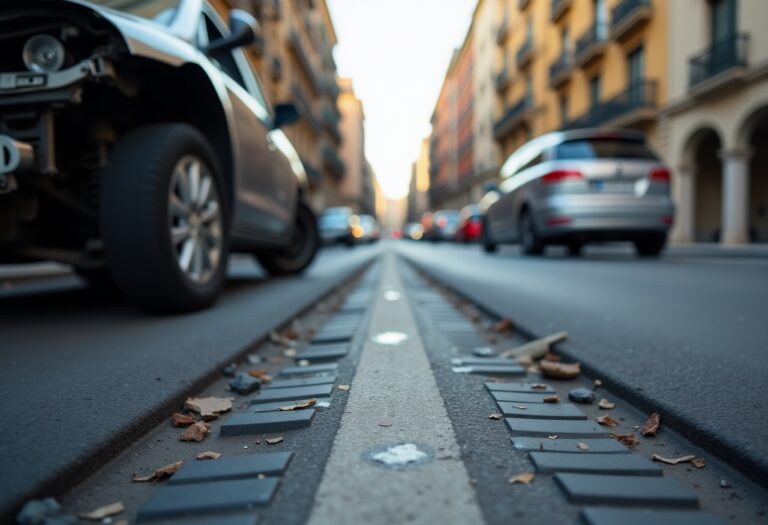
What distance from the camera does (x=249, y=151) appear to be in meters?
4.22

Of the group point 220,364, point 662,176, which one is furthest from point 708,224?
point 220,364

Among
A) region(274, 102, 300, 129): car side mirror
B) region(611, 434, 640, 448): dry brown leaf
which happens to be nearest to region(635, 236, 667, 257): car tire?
region(274, 102, 300, 129): car side mirror

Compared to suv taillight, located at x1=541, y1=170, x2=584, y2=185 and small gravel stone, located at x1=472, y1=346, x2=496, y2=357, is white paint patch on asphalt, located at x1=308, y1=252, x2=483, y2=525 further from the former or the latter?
suv taillight, located at x1=541, y1=170, x2=584, y2=185

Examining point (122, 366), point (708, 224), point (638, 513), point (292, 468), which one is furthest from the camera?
point (708, 224)

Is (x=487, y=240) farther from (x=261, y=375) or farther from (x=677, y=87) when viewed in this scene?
(x=677, y=87)

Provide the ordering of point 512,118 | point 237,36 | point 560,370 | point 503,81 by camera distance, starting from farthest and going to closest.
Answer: point 503,81 < point 512,118 < point 237,36 < point 560,370

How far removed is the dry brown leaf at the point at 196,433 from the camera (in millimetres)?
1483

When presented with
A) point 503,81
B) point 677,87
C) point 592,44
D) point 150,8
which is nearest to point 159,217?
point 150,8

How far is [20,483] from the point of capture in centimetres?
109

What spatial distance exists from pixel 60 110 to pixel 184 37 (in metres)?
0.90

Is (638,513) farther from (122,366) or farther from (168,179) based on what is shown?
(168,179)

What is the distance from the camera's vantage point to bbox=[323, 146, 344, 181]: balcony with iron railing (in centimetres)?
4597

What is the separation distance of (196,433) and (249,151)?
3.05 meters

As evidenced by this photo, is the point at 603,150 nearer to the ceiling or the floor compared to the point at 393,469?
nearer to the ceiling
